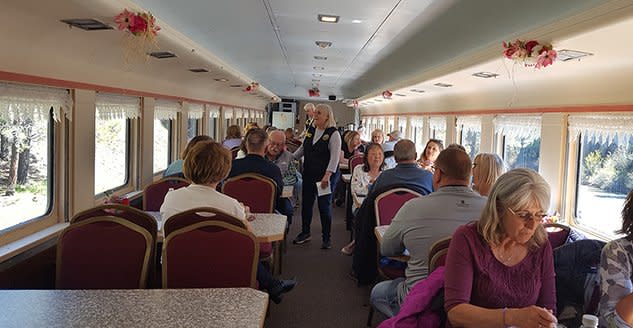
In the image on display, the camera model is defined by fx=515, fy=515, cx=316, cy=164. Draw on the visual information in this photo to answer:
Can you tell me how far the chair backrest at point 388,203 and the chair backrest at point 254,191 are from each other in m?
1.09

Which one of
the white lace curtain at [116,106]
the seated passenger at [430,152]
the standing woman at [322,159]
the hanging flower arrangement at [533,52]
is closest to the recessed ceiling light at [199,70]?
the white lace curtain at [116,106]

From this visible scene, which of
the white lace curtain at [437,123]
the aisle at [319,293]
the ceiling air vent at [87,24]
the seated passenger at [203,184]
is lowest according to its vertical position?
the aisle at [319,293]

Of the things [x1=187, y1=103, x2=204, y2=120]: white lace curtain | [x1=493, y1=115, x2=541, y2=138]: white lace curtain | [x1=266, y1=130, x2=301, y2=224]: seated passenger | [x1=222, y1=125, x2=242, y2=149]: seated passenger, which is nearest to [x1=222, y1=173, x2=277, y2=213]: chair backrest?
[x1=266, y1=130, x2=301, y2=224]: seated passenger

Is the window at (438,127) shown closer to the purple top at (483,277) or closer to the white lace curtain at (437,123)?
the white lace curtain at (437,123)

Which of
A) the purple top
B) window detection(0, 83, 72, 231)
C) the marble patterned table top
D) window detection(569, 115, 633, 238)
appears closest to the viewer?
the marble patterned table top

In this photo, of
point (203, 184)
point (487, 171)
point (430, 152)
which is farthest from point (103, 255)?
point (430, 152)

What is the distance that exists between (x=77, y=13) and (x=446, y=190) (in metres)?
2.22

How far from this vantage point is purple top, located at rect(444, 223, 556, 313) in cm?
195

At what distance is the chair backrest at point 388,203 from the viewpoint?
12.9 feet

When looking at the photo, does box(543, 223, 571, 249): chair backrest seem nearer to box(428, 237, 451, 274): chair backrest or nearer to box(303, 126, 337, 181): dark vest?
box(428, 237, 451, 274): chair backrest

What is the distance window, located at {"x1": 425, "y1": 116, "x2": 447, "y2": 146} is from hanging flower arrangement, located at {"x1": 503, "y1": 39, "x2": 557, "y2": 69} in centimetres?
522

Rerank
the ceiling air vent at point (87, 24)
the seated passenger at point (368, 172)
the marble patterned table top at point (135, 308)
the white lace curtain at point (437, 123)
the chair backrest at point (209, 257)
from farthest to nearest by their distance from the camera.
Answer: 1. the white lace curtain at point (437, 123)
2. the seated passenger at point (368, 172)
3. the ceiling air vent at point (87, 24)
4. the chair backrest at point (209, 257)
5. the marble patterned table top at point (135, 308)

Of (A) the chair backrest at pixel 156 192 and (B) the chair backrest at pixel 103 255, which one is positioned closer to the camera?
(B) the chair backrest at pixel 103 255

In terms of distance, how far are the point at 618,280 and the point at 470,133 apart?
572 centimetres
